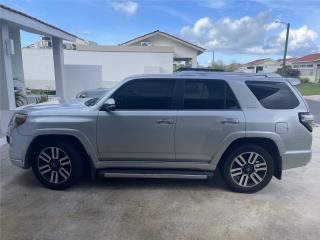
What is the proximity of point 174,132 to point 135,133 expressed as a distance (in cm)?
57

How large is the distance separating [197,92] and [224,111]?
0.48m

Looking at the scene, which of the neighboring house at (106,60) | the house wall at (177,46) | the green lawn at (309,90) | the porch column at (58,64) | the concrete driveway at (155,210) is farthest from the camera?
the green lawn at (309,90)

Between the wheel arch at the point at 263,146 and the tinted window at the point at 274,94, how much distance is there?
1.70 ft

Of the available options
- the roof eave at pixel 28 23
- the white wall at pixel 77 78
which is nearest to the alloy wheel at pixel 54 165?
the roof eave at pixel 28 23

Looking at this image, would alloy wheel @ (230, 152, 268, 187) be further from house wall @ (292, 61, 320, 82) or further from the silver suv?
house wall @ (292, 61, 320, 82)

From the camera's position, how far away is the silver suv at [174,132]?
4156mm

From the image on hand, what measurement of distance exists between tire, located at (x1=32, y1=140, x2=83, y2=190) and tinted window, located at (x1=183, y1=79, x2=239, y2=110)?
1.81 meters

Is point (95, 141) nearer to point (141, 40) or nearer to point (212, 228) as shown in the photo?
point (212, 228)

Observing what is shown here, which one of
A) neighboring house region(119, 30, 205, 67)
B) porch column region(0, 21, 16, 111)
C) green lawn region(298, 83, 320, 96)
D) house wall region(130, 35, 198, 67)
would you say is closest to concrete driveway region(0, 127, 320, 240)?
porch column region(0, 21, 16, 111)

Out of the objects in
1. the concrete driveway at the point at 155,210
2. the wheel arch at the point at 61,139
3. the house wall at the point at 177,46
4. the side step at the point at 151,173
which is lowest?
the concrete driveway at the point at 155,210

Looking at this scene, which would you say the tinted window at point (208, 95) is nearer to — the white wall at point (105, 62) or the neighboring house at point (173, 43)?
the white wall at point (105, 62)

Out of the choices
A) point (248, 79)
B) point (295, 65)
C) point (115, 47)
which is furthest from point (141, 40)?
point (295, 65)

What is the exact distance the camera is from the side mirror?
4.05 m

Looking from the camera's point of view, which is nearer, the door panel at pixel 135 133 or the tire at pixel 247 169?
the door panel at pixel 135 133
